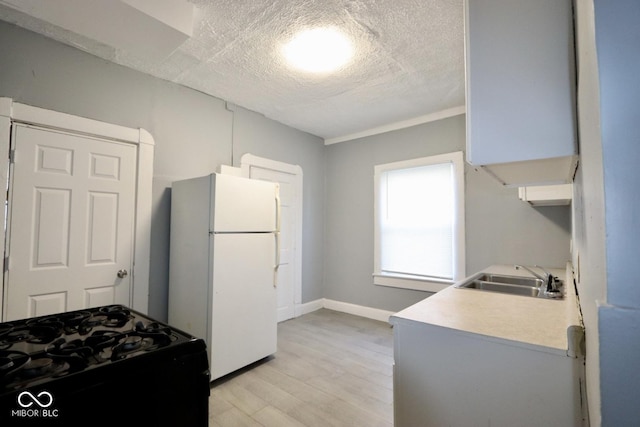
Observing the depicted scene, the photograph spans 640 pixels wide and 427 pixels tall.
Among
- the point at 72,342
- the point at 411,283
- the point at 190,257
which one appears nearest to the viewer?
the point at 72,342

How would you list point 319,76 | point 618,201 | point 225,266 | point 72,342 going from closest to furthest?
1. point 618,201
2. point 72,342
3. point 225,266
4. point 319,76

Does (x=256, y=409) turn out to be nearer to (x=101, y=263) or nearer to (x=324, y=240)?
(x=101, y=263)

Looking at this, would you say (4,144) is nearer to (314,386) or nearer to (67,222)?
(67,222)

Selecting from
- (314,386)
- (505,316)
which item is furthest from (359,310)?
(505,316)

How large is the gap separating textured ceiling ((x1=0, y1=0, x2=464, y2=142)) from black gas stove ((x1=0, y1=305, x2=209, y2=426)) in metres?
1.94

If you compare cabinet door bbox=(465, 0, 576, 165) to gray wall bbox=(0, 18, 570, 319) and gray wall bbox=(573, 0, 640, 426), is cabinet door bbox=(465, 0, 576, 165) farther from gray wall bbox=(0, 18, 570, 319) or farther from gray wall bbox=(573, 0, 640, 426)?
gray wall bbox=(0, 18, 570, 319)

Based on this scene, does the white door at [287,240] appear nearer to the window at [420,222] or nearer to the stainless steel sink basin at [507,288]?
the window at [420,222]

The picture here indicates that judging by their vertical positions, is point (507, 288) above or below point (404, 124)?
below

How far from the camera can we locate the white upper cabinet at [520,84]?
99 centimetres

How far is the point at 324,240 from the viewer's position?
4.57 metres

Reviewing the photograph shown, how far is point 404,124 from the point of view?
380cm

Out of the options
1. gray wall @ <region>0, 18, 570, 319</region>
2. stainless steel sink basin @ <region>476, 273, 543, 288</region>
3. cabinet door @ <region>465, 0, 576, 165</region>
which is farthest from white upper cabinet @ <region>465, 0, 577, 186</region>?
gray wall @ <region>0, 18, 570, 319</region>

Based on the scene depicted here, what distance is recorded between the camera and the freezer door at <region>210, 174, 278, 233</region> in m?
2.38

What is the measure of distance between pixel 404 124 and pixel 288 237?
2.15 m
